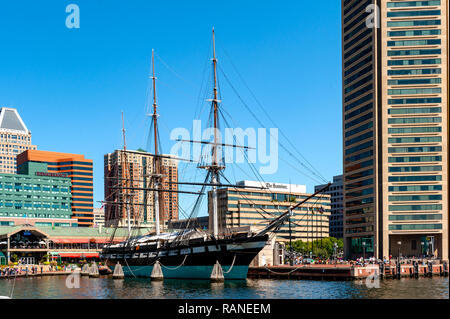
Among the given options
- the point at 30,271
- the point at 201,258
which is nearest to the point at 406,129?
the point at 201,258

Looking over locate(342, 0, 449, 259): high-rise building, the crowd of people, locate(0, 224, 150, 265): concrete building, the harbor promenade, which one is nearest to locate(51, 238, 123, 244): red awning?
locate(0, 224, 150, 265): concrete building

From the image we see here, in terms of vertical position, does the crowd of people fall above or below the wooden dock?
below

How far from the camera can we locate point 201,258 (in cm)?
8431

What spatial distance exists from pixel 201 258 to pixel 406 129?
72.2m

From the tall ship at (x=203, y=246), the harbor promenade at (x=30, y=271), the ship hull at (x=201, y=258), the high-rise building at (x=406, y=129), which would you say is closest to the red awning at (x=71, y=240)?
the harbor promenade at (x=30, y=271)

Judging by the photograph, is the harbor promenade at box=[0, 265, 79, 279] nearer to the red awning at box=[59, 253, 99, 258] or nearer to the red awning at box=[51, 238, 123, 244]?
the red awning at box=[59, 253, 99, 258]

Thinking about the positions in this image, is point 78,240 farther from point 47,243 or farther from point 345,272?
point 345,272

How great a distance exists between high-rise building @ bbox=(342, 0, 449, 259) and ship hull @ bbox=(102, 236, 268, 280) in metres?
60.6

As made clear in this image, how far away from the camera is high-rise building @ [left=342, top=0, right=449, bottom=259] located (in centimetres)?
13325

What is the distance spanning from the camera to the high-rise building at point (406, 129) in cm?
13325

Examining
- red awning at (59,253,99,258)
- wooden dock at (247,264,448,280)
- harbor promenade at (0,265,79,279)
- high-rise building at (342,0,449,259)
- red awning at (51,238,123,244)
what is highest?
high-rise building at (342,0,449,259)

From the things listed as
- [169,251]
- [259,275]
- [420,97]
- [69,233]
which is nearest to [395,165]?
[420,97]

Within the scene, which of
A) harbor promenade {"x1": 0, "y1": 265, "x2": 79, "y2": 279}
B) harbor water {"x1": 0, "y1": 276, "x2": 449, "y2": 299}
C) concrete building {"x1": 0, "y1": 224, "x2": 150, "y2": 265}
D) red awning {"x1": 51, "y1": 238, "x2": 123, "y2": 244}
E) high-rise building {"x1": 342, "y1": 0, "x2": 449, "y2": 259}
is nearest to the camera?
harbor water {"x1": 0, "y1": 276, "x2": 449, "y2": 299}
